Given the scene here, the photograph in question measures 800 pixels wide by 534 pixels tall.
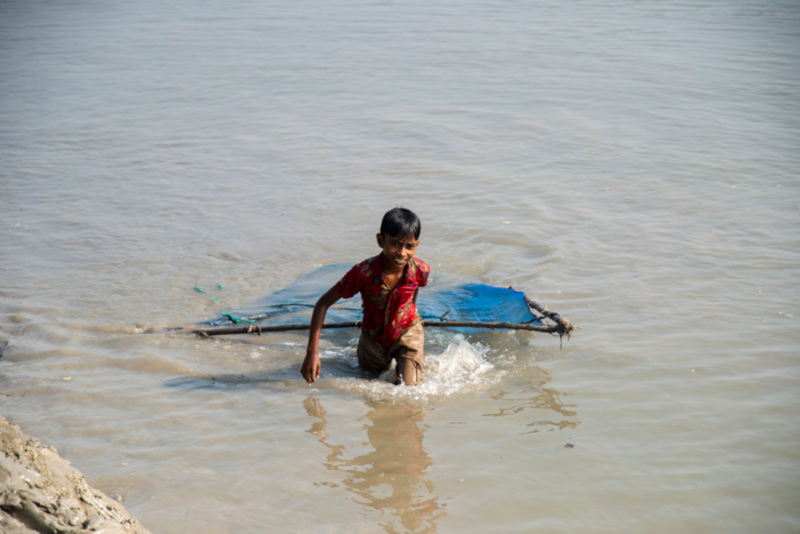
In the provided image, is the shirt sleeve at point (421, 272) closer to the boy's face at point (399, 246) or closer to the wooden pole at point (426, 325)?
the boy's face at point (399, 246)

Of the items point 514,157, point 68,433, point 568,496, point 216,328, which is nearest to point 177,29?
point 514,157

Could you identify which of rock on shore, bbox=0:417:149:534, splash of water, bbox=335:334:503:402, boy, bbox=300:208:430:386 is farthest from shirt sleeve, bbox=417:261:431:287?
rock on shore, bbox=0:417:149:534

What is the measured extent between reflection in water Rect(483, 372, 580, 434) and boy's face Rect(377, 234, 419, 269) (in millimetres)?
839

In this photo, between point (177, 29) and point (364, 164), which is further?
point (177, 29)

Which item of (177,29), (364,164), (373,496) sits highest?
(177,29)

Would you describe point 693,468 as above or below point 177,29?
below

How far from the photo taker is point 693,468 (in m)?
3.09

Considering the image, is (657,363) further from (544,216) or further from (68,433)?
(68,433)

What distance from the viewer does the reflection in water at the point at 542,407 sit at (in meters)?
3.44

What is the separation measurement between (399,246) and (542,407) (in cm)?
105

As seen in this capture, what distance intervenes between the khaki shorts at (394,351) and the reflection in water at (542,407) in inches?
17.9

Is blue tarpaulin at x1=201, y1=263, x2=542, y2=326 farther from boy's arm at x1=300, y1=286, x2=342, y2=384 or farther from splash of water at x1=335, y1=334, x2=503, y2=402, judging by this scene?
boy's arm at x1=300, y1=286, x2=342, y2=384

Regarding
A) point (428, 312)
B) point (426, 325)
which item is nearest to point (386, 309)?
point (426, 325)

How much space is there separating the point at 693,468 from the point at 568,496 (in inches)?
23.6
